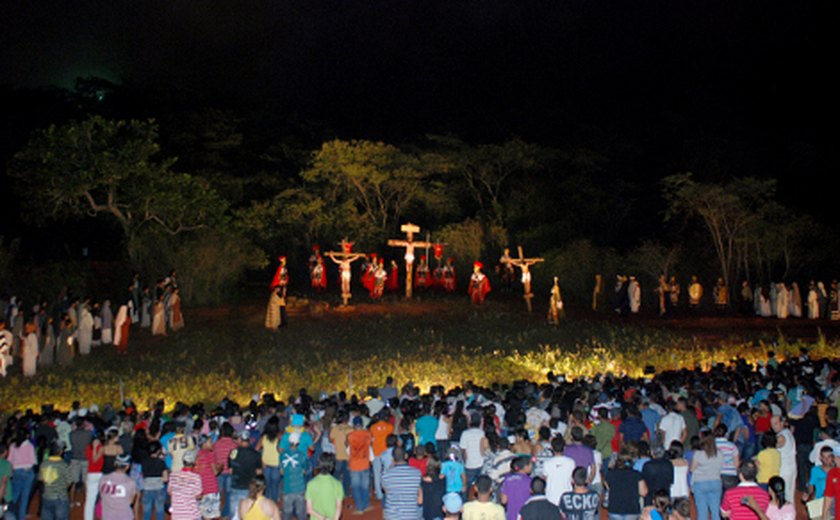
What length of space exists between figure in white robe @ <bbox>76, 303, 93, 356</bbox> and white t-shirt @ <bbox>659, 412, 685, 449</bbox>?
51.4ft

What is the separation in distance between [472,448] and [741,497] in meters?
3.35

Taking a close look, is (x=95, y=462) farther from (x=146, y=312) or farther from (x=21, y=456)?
(x=146, y=312)

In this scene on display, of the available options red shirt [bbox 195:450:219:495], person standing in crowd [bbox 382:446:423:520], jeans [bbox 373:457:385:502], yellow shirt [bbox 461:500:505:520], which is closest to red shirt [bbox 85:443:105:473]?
red shirt [bbox 195:450:219:495]

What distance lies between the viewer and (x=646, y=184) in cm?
4556

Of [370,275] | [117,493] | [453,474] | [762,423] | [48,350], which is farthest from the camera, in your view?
[370,275]

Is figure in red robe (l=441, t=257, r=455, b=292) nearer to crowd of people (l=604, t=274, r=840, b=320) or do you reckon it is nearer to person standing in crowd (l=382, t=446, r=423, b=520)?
crowd of people (l=604, t=274, r=840, b=320)

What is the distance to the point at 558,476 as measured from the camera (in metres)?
8.25

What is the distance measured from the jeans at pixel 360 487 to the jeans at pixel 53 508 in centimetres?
332

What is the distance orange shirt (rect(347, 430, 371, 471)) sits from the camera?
33.5 ft

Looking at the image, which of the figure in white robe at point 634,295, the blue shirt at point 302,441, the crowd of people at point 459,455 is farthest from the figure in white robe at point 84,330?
the figure in white robe at point 634,295

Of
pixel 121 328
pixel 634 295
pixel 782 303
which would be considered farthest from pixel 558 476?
pixel 782 303

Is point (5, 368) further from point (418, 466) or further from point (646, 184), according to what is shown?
point (646, 184)

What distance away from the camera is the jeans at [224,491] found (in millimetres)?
10282

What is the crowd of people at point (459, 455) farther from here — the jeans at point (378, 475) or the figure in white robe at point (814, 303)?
the figure in white robe at point (814, 303)
